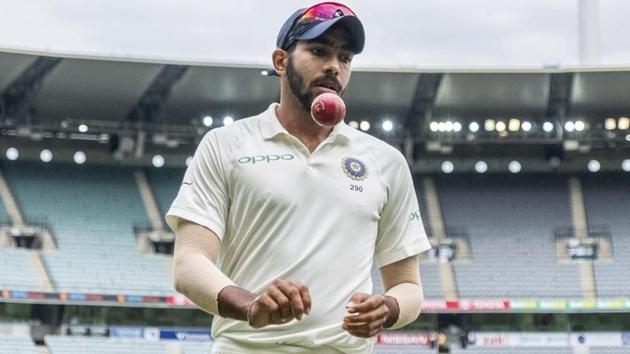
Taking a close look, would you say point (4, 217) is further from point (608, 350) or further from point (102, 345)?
point (608, 350)

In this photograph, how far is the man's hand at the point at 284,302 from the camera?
2168mm

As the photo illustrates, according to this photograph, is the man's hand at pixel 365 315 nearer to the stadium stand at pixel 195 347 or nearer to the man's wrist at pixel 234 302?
the man's wrist at pixel 234 302

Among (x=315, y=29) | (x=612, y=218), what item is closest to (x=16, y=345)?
(x=612, y=218)

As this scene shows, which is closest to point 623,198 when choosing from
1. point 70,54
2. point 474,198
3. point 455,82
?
point 474,198

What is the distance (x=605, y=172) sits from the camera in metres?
30.2

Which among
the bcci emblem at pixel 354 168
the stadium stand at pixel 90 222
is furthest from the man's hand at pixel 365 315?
the stadium stand at pixel 90 222

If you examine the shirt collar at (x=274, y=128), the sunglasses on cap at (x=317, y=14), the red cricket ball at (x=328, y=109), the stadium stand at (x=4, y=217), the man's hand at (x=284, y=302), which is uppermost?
the stadium stand at (x=4, y=217)

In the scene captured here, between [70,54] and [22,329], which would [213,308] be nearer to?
[70,54]

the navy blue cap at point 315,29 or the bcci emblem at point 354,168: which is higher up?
the navy blue cap at point 315,29

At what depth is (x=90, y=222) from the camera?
2834 centimetres

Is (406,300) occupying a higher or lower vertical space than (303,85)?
lower

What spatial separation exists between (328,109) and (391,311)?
0.51 m

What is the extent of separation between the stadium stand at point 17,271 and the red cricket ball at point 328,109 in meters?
24.7

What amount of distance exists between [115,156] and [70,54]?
5.04 meters
